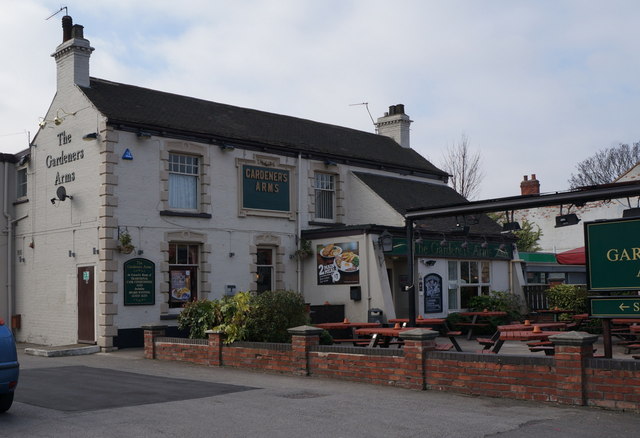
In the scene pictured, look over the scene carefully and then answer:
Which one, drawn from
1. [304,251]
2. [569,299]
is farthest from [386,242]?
[569,299]

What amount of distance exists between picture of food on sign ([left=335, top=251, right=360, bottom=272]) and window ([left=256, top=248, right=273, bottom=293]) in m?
2.19

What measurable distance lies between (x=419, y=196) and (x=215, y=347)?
1345 centimetres

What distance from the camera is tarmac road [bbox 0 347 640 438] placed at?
325 inches

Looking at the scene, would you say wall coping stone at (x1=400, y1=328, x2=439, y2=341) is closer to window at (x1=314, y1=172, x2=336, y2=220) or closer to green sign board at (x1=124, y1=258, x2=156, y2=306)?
green sign board at (x1=124, y1=258, x2=156, y2=306)

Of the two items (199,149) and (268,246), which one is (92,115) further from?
(268,246)

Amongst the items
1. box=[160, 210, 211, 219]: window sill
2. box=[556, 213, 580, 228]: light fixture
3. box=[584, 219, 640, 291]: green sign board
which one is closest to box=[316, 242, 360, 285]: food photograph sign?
box=[160, 210, 211, 219]: window sill

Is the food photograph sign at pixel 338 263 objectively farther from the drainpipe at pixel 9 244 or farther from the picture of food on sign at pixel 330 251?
the drainpipe at pixel 9 244

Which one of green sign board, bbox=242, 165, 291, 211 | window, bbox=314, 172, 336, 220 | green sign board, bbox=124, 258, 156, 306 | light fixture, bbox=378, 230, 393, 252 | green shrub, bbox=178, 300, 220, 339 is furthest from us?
window, bbox=314, 172, 336, 220

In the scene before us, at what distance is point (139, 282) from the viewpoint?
64.4 feet

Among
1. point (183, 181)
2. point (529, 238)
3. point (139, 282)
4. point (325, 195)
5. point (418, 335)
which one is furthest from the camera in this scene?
point (529, 238)

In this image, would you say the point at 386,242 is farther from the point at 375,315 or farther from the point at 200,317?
the point at 200,317

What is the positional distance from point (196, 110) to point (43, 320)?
800 cm

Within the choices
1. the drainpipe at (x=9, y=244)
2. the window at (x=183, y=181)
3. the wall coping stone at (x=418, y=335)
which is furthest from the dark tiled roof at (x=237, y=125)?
the wall coping stone at (x=418, y=335)

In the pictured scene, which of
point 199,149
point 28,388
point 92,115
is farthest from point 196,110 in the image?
point 28,388
